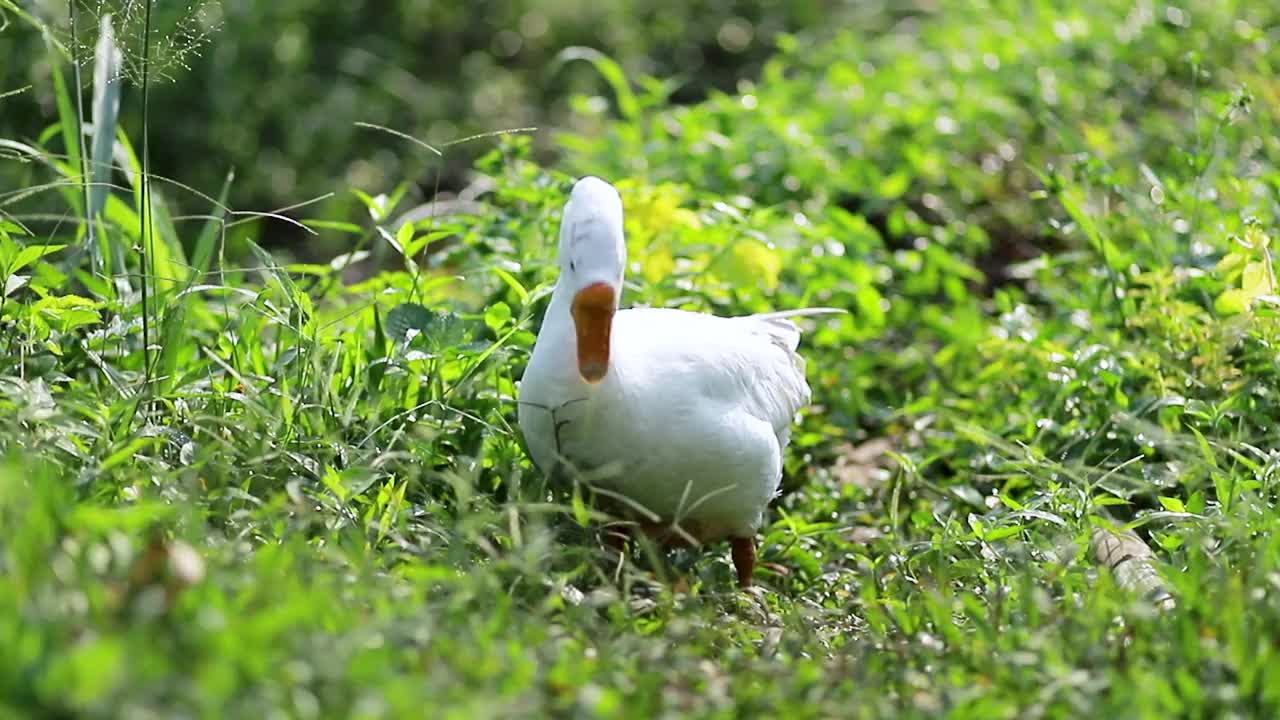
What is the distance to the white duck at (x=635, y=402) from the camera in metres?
2.97

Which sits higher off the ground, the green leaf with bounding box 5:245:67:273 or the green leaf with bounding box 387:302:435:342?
the green leaf with bounding box 5:245:67:273

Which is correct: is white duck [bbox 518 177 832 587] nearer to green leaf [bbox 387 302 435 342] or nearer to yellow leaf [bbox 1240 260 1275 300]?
green leaf [bbox 387 302 435 342]

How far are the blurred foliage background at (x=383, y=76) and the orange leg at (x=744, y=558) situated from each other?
3349 mm

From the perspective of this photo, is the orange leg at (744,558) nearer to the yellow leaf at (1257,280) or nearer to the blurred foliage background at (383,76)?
the yellow leaf at (1257,280)

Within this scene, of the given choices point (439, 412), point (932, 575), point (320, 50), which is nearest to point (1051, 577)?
point (932, 575)

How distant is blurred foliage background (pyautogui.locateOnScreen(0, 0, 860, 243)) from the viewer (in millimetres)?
7316

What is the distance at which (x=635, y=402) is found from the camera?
3.05 m

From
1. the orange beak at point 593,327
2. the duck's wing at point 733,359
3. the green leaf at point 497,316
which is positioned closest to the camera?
the orange beak at point 593,327

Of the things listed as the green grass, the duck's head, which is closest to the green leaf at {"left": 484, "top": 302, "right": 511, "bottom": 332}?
the green grass

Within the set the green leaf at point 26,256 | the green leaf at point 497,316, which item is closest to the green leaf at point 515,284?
the green leaf at point 497,316

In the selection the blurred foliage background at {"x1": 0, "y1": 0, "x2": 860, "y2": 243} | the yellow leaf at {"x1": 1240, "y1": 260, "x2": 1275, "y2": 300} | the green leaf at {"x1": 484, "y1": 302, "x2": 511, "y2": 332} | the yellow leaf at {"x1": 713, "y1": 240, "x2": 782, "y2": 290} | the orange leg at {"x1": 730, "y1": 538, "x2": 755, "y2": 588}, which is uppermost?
the green leaf at {"x1": 484, "y1": 302, "x2": 511, "y2": 332}

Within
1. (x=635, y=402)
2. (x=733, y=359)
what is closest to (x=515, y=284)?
(x=733, y=359)

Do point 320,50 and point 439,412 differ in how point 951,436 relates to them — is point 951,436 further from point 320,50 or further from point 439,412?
point 320,50

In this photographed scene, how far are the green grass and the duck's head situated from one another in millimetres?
294
